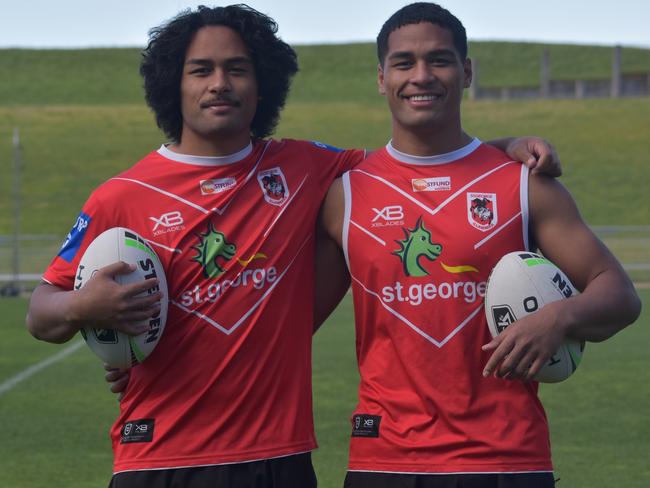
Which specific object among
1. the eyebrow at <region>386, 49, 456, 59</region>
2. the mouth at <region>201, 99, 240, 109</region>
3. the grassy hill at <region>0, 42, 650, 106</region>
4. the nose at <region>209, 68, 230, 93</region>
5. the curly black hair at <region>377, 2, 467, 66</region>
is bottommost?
the grassy hill at <region>0, 42, 650, 106</region>

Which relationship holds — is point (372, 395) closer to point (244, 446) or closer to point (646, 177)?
point (244, 446)

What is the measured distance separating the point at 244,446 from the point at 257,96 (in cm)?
127

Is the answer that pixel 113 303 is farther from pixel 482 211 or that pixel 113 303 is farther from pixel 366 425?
pixel 482 211

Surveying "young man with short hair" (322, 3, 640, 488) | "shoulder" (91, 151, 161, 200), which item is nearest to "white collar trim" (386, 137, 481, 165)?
"young man with short hair" (322, 3, 640, 488)

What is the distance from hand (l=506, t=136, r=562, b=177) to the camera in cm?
440

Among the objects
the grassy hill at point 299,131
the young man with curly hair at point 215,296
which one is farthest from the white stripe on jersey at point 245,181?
the grassy hill at point 299,131

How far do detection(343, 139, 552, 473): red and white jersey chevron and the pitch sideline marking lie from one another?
7.96 metres

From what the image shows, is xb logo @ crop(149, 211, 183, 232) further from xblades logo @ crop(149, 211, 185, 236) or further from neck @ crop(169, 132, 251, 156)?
neck @ crop(169, 132, 251, 156)

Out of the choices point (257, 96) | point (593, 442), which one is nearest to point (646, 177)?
point (593, 442)

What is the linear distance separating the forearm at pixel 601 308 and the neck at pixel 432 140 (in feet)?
2.27

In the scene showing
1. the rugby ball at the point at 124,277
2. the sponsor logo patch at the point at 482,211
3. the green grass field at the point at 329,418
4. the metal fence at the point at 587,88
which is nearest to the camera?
the rugby ball at the point at 124,277

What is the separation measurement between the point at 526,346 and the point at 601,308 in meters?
0.32

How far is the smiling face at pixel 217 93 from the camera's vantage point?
14.6ft

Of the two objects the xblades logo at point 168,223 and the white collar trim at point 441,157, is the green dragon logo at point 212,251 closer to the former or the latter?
the xblades logo at point 168,223
